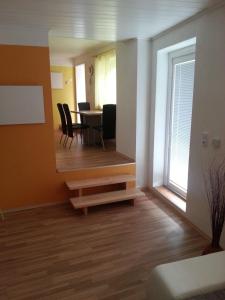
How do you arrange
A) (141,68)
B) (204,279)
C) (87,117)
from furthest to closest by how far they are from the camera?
(87,117) → (141,68) → (204,279)

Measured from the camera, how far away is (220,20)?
243cm

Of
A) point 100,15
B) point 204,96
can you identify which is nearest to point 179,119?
point 204,96

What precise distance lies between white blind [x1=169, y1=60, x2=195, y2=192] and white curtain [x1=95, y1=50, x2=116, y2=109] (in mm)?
2441

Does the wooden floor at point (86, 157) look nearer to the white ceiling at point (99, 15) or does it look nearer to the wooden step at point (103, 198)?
the wooden step at point (103, 198)

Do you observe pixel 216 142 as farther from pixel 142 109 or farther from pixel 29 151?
pixel 29 151

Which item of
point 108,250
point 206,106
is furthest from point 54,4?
point 108,250

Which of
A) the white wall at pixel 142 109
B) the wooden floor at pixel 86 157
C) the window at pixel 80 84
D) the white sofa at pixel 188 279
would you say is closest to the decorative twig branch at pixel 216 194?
the white sofa at pixel 188 279

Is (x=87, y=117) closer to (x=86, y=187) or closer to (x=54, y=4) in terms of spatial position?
(x=86, y=187)

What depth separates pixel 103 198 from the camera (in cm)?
345

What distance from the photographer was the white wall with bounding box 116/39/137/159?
3895 millimetres

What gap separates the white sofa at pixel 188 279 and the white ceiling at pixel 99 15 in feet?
7.24

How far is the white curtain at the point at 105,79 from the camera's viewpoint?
5.70 metres

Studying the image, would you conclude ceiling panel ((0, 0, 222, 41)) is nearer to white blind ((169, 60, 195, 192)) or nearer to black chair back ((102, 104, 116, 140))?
white blind ((169, 60, 195, 192))

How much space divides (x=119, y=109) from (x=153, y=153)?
1.08 meters
